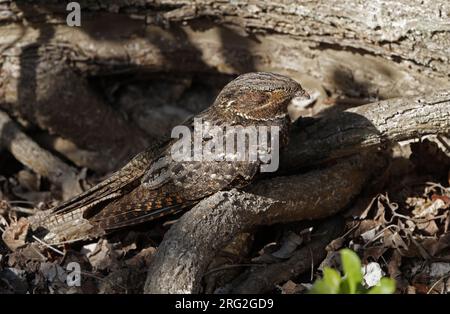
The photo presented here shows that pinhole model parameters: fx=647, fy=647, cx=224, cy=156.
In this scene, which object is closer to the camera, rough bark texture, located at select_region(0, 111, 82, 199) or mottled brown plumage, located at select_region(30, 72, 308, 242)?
mottled brown plumage, located at select_region(30, 72, 308, 242)

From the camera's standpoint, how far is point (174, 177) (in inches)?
152

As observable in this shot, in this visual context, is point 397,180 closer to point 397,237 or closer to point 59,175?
point 397,237

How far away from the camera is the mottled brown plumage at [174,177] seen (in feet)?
12.4

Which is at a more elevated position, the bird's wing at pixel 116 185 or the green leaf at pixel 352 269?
the green leaf at pixel 352 269

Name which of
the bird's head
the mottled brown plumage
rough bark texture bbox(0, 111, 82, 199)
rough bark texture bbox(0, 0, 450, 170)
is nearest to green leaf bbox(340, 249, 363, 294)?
the mottled brown plumage

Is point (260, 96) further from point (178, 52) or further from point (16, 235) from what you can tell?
point (16, 235)

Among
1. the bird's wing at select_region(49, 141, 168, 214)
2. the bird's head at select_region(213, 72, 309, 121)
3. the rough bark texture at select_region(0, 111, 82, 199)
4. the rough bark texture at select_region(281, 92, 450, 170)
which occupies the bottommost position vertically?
the rough bark texture at select_region(0, 111, 82, 199)

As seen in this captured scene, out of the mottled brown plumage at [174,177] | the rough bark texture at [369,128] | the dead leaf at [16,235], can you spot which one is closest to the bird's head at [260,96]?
the mottled brown plumage at [174,177]

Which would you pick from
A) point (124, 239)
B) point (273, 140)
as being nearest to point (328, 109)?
point (273, 140)

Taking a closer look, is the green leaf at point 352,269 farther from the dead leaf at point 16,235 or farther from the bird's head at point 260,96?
the dead leaf at point 16,235

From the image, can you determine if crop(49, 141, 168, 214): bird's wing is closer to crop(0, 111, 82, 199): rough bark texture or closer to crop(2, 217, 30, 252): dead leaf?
crop(2, 217, 30, 252): dead leaf

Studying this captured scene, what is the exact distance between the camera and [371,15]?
4195 mm

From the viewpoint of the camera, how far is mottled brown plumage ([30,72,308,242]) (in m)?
3.79

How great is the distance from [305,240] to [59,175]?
2.00 meters
